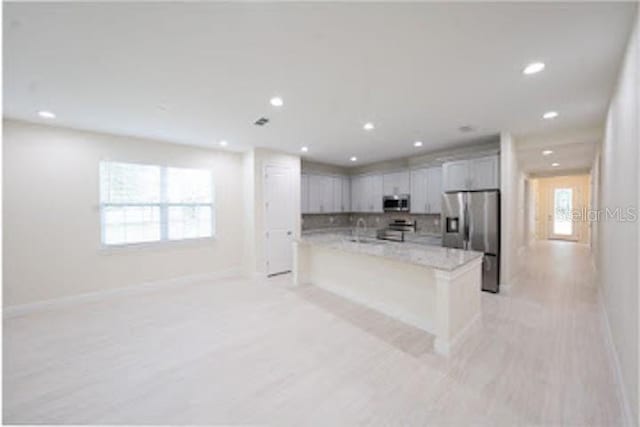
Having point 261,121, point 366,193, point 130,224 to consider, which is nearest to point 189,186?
point 130,224

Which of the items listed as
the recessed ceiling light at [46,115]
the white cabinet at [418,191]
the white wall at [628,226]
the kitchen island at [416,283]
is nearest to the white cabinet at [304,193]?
the kitchen island at [416,283]

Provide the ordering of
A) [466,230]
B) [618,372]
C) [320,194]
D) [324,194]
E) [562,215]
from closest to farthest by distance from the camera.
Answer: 1. [618,372]
2. [466,230]
3. [320,194]
4. [324,194]
5. [562,215]

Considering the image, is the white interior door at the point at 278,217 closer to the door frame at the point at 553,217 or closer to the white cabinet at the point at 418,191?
the white cabinet at the point at 418,191

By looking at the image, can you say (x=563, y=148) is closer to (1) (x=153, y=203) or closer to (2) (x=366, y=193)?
(2) (x=366, y=193)

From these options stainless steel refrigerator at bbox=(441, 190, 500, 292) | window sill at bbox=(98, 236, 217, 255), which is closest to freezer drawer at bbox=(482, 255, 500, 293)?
stainless steel refrigerator at bbox=(441, 190, 500, 292)

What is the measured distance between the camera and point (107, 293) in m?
4.21

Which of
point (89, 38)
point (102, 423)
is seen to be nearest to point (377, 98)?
point (89, 38)

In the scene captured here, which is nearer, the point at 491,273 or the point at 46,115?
the point at 46,115

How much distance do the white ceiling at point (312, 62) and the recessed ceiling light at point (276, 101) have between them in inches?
4.3

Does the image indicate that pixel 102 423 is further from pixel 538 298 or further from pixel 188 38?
pixel 538 298

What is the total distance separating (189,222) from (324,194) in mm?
3312

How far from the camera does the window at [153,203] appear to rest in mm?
4277

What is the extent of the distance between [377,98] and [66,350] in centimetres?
425

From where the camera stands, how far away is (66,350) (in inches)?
106
